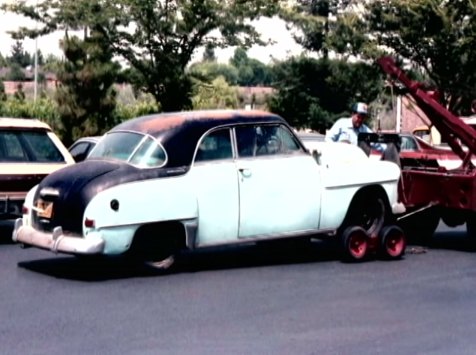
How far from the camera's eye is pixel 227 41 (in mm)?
33938

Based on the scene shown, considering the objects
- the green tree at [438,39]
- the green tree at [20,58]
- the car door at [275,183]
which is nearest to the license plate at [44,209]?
the car door at [275,183]

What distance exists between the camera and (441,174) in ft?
43.5

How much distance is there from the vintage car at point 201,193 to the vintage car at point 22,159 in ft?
6.85

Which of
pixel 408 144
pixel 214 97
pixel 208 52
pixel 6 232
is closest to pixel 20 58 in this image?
pixel 214 97

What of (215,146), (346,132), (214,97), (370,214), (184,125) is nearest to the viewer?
(184,125)

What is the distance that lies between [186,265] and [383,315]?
3307 mm

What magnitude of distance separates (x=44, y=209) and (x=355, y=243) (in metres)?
3.60

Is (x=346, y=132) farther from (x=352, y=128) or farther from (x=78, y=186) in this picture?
(x=78, y=186)

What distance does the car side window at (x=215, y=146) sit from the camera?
11453mm

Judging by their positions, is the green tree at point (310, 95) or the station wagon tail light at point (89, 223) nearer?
the station wagon tail light at point (89, 223)

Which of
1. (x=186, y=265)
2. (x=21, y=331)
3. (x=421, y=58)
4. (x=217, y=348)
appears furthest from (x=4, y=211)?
(x=421, y=58)

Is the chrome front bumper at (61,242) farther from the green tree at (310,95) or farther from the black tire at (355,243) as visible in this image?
the green tree at (310,95)

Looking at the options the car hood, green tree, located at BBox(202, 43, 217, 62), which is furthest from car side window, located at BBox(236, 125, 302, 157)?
green tree, located at BBox(202, 43, 217, 62)

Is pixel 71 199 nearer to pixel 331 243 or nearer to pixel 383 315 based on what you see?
pixel 383 315
